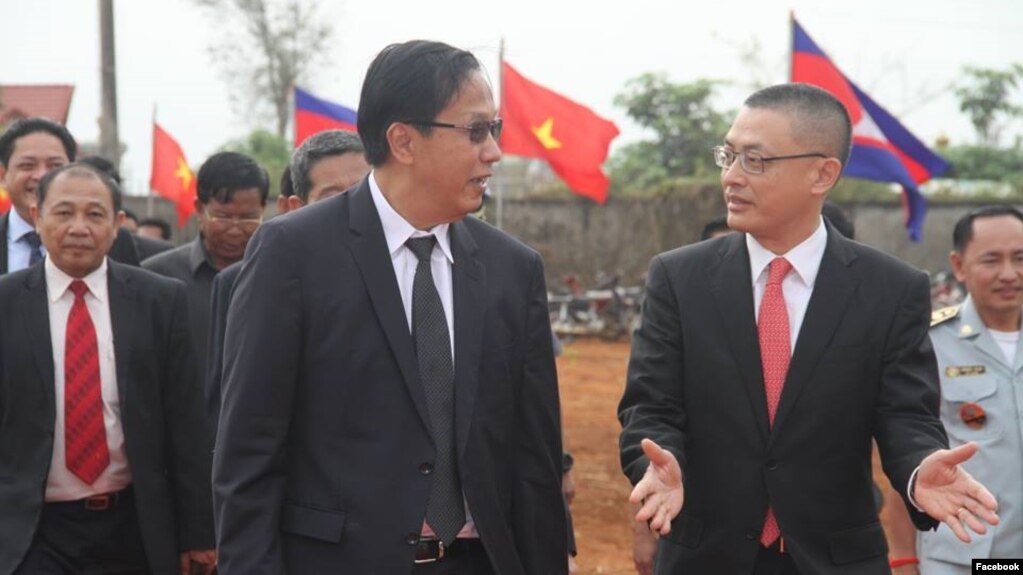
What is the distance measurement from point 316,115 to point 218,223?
5930mm

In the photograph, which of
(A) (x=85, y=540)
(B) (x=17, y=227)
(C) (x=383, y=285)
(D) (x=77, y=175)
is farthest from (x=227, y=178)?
(C) (x=383, y=285)

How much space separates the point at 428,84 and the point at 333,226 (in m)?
0.42

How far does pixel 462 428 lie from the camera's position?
121 inches

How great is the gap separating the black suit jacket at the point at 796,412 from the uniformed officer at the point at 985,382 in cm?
130

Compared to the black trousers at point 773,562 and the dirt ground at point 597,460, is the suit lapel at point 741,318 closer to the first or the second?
the black trousers at point 773,562

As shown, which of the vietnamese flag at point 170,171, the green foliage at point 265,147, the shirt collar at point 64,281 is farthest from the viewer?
the green foliage at point 265,147

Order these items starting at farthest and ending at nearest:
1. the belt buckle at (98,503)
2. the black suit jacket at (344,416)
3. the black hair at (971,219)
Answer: the black hair at (971,219) < the belt buckle at (98,503) < the black suit jacket at (344,416)

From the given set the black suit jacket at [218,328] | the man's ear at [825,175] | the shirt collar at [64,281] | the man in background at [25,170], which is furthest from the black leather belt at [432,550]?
the man in background at [25,170]

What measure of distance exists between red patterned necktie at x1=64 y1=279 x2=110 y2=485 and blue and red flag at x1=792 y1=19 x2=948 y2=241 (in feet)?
24.2

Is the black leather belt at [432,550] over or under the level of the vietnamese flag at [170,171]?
under

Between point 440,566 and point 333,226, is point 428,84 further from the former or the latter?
point 440,566

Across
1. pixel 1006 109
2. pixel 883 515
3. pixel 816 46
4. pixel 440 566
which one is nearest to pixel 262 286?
pixel 440 566

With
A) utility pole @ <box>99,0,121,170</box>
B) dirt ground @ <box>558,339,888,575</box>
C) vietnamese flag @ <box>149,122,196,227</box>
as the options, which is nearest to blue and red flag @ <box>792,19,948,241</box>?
dirt ground @ <box>558,339,888,575</box>

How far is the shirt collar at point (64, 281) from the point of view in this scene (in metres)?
4.54
